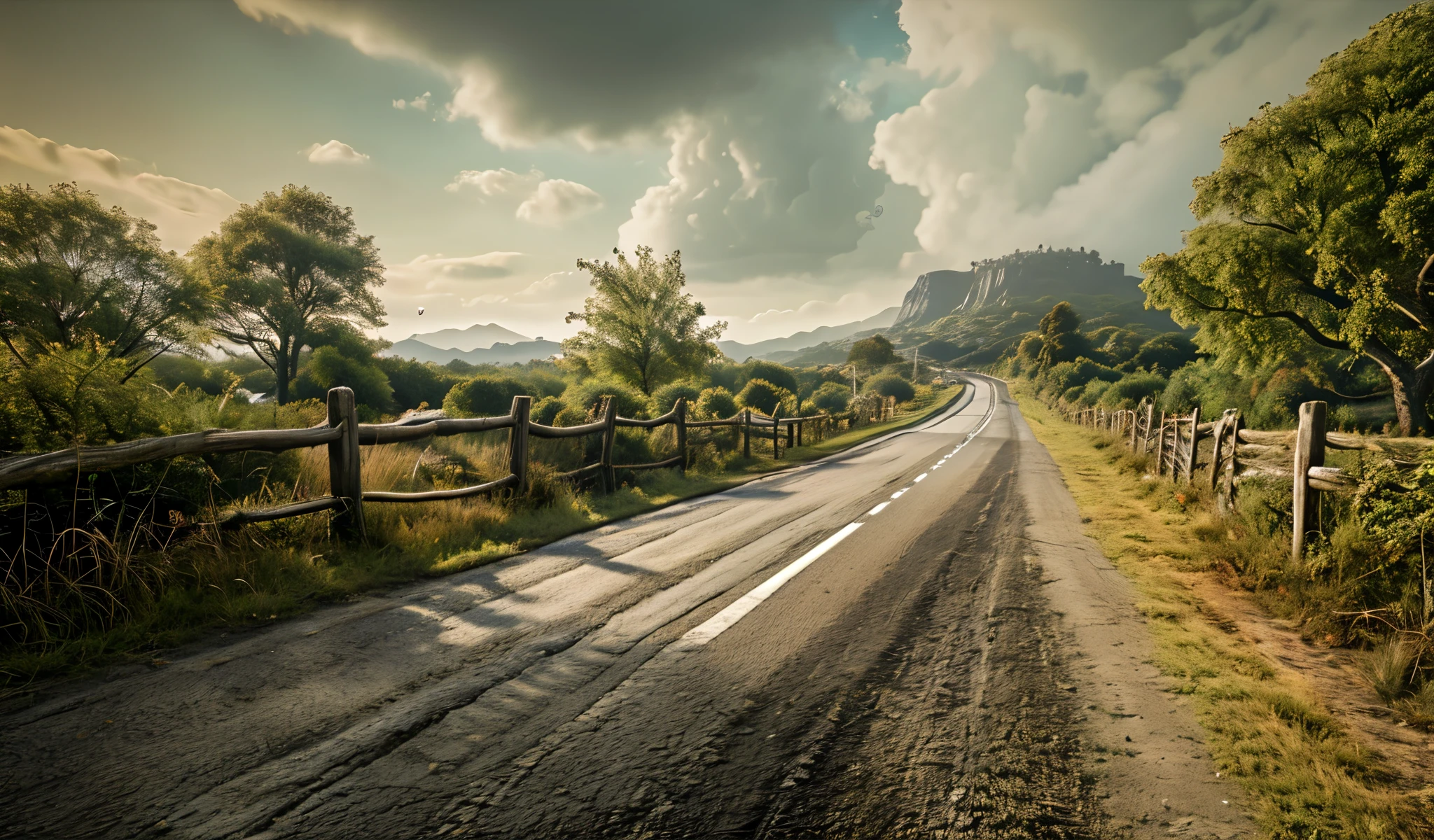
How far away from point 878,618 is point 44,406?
262 inches

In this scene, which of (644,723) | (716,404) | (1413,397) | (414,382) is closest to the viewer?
(644,723)

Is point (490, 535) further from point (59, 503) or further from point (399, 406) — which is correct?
point (399, 406)

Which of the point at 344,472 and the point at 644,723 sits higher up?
the point at 344,472

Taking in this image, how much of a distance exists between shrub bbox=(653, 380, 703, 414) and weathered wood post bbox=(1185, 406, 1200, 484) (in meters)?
14.9

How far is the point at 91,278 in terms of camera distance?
83.0ft

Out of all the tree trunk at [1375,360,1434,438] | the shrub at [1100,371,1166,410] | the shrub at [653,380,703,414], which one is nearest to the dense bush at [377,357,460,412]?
the shrub at [653,380,703,414]

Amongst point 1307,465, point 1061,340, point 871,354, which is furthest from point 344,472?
point 871,354

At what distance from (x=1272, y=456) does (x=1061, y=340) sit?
79132 mm

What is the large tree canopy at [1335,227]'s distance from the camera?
661 inches

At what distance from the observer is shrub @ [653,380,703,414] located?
2264 centimetres

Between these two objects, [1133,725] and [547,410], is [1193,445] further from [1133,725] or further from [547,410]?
[547,410]

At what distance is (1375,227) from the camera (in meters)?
17.8

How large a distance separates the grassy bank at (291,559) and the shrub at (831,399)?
37.9m

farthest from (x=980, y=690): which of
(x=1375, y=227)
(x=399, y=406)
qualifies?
(x=399, y=406)
